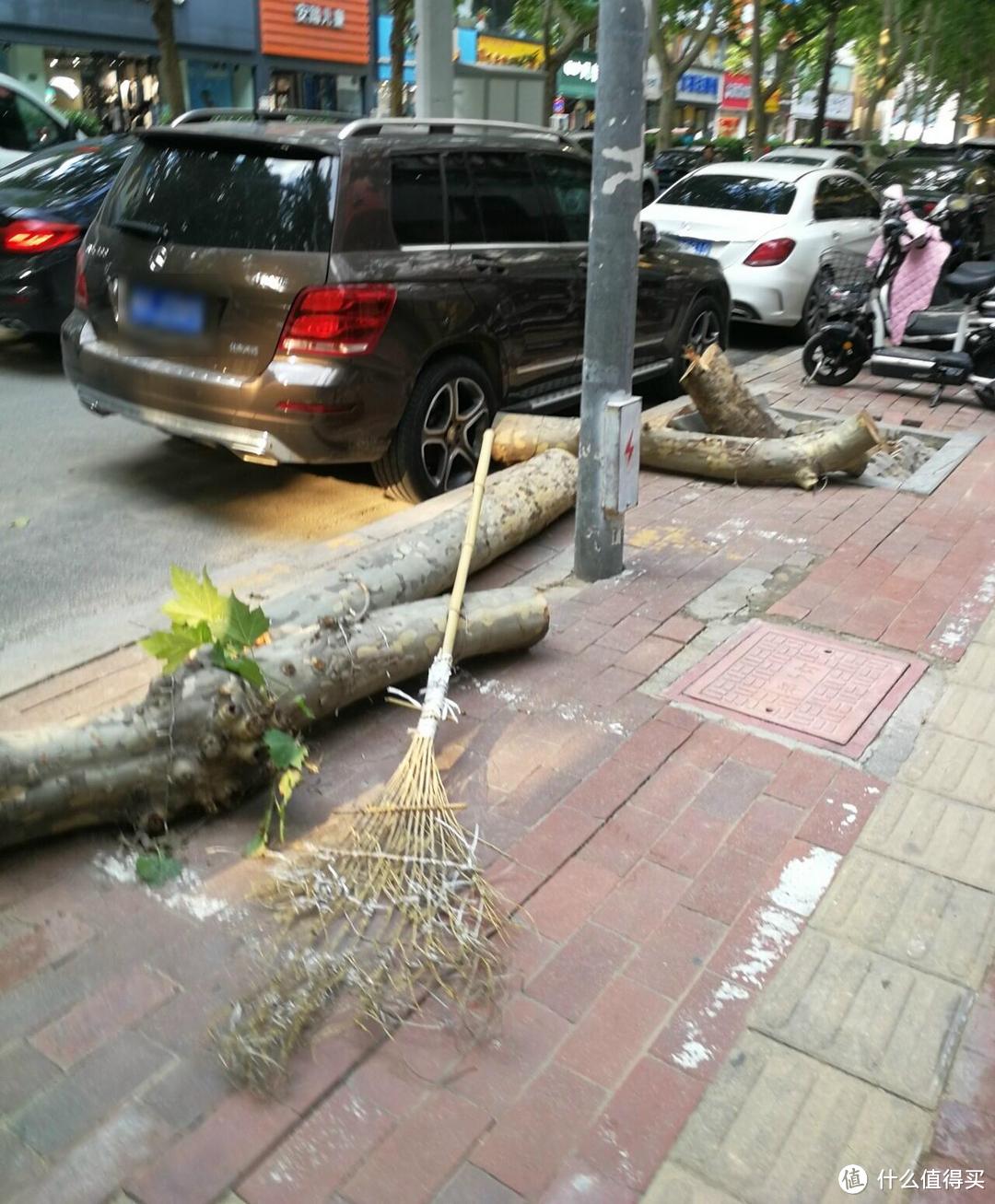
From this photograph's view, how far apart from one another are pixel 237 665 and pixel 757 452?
13.6ft

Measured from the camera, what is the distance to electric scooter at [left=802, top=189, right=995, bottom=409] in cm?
860

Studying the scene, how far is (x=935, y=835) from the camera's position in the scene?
3301 mm

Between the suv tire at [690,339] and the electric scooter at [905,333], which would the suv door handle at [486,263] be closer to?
the suv tire at [690,339]

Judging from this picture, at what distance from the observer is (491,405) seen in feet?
21.1

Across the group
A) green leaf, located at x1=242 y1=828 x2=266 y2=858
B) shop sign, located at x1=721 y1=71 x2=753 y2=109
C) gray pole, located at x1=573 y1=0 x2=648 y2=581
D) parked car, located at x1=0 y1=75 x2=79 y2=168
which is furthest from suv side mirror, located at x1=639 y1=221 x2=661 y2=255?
shop sign, located at x1=721 y1=71 x2=753 y2=109

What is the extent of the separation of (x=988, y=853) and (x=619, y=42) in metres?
3.25

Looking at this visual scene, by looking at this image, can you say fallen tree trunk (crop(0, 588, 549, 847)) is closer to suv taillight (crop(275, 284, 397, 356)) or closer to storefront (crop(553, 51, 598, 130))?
suv taillight (crop(275, 284, 397, 356))

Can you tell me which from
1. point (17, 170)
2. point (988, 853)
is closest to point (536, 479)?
point (988, 853)

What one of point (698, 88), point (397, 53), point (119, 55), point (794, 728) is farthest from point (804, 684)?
point (698, 88)

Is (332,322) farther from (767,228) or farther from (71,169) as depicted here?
(767,228)

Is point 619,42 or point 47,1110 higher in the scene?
point 619,42

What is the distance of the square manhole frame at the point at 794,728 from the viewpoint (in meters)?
3.79

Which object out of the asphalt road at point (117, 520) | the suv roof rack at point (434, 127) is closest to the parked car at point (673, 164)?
the suv roof rack at point (434, 127)

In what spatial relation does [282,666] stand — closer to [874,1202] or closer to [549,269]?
[874,1202]
